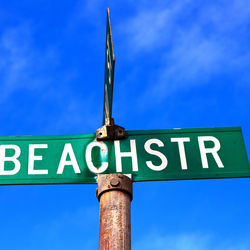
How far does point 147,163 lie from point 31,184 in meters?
0.92

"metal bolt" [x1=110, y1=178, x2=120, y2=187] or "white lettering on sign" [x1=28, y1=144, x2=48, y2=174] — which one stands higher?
"white lettering on sign" [x1=28, y1=144, x2=48, y2=174]

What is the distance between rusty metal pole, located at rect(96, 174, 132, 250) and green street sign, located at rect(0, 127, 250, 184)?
18 cm

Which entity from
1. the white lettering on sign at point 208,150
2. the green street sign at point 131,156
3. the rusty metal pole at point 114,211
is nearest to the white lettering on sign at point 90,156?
the green street sign at point 131,156

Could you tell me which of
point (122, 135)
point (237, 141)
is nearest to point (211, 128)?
point (237, 141)

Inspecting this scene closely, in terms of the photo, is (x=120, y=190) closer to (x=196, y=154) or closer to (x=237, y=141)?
(x=196, y=154)

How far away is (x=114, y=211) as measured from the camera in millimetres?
2809

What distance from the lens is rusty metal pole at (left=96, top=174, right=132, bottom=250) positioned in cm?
267

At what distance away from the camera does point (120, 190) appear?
2939 mm

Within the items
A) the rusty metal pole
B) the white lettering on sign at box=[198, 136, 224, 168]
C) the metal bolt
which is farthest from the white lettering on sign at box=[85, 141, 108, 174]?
the white lettering on sign at box=[198, 136, 224, 168]

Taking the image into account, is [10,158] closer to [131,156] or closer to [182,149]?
[131,156]

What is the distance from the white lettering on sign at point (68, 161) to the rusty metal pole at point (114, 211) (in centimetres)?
27

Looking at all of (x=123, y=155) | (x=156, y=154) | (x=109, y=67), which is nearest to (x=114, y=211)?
(x=123, y=155)

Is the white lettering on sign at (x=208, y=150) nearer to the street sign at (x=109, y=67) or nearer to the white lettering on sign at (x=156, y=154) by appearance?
the white lettering on sign at (x=156, y=154)

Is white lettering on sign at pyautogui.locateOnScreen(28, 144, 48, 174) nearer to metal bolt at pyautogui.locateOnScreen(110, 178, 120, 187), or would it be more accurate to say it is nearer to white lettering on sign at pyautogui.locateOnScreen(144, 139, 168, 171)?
metal bolt at pyautogui.locateOnScreen(110, 178, 120, 187)
